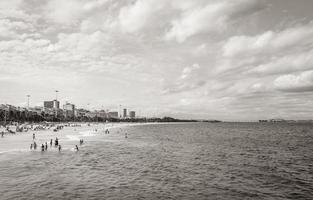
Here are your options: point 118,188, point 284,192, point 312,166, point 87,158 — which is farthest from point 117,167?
point 312,166

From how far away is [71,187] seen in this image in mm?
30266

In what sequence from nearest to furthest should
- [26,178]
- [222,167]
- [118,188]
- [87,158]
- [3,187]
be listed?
[3,187]
[118,188]
[26,178]
[222,167]
[87,158]

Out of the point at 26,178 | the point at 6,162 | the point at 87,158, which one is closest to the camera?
the point at 26,178

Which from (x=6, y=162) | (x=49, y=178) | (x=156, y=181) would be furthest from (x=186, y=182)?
(x=6, y=162)

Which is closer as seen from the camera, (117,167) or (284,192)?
(284,192)

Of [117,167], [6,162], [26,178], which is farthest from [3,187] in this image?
[117,167]

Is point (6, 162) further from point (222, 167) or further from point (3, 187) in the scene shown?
point (222, 167)

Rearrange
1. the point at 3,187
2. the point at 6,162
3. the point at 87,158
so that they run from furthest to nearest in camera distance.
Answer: the point at 87,158
the point at 6,162
the point at 3,187

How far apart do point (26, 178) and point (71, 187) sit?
6653 mm

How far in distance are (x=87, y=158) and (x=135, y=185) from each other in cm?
2097

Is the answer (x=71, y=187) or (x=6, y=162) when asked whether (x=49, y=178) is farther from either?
(x=6, y=162)

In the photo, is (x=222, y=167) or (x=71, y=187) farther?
(x=222, y=167)

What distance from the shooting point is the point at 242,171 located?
139 feet

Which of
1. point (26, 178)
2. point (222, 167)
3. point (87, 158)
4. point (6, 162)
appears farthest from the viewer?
point (87, 158)
